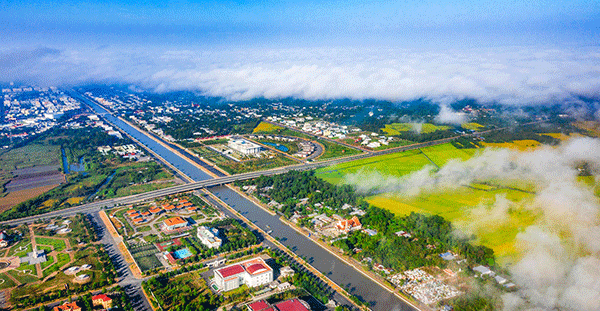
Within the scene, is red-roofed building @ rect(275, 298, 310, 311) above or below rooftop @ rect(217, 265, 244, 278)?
below

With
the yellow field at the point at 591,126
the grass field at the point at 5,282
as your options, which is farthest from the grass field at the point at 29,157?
the yellow field at the point at 591,126

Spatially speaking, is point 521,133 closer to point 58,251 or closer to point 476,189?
point 476,189

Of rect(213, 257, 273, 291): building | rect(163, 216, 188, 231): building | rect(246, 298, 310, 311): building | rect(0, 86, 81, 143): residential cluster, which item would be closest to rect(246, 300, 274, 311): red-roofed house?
rect(246, 298, 310, 311): building

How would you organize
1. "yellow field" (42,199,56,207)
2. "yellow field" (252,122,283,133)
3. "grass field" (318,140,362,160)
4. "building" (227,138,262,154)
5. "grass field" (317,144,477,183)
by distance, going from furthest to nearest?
1. "yellow field" (252,122,283,133)
2. "building" (227,138,262,154)
3. "grass field" (318,140,362,160)
4. "grass field" (317,144,477,183)
5. "yellow field" (42,199,56,207)

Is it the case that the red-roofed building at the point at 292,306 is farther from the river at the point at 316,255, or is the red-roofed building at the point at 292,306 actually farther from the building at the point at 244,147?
the building at the point at 244,147

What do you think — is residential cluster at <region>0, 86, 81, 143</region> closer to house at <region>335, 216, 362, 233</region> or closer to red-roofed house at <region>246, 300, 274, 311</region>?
house at <region>335, 216, 362, 233</region>

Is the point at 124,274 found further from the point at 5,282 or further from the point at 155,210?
the point at 155,210

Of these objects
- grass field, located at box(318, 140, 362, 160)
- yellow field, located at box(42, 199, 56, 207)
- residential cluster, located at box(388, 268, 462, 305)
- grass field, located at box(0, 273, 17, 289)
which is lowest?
residential cluster, located at box(388, 268, 462, 305)
